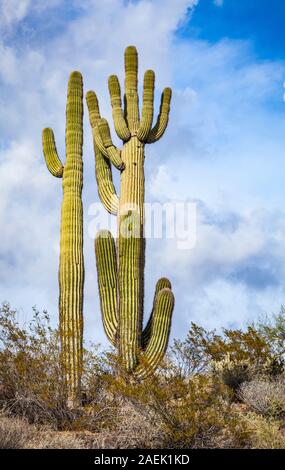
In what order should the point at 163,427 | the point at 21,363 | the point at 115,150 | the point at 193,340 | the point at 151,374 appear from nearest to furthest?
1. the point at 163,427
2. the point at 151,374
3. the point at 21,363
4. the point at 193,340
5. the point at 115,150

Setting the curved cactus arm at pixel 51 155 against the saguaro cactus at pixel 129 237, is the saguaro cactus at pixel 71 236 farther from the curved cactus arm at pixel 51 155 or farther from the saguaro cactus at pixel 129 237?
the saguaro cactus at pixel 129 237

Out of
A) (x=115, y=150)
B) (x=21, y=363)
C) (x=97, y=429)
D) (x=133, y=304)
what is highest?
(x=115, y=150)

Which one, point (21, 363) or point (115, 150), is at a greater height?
point (115, 150)

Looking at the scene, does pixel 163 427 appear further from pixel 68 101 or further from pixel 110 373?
pixel 68 101

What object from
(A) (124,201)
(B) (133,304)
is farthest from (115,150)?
(B) (133,304)

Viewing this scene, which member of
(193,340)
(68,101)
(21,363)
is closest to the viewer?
(21,363)

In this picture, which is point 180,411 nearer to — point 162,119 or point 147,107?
point 147,107

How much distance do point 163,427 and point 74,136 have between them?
6439 millimetres

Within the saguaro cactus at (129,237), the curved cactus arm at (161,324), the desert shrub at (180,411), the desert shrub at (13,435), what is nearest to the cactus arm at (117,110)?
the saguaro cactus at (129,237)

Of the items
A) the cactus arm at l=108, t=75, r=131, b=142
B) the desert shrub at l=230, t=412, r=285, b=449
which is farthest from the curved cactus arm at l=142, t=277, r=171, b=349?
the desert shrub at l=230, t=412, r=285, b=449

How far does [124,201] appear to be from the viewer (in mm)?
13930

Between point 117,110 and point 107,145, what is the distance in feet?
2.71

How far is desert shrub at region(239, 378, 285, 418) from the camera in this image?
1098 cm

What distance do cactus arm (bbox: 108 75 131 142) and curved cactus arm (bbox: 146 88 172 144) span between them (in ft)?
1.81
